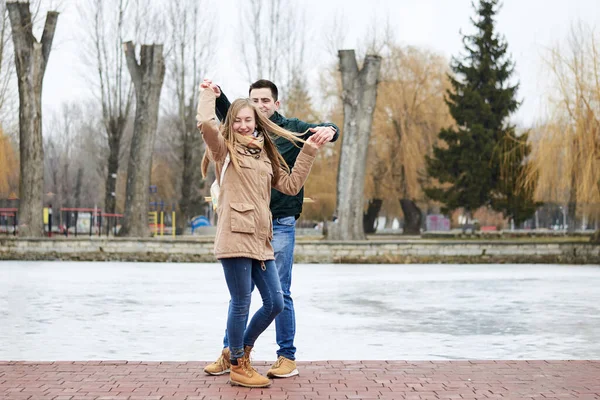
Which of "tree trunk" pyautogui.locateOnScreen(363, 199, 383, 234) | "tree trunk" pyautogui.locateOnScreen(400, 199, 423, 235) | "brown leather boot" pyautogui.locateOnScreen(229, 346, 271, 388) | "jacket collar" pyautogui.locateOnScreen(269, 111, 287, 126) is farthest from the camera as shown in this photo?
"tree trunk" pyautogui.locateOnScreen(363, 199, 383, 234)

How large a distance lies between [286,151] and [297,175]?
433mm

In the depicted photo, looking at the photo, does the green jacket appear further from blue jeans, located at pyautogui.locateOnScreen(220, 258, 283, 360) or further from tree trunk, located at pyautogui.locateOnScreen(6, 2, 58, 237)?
tree trunk, located at pyautogui.locateOnScreen(6, 2, 58, 237)

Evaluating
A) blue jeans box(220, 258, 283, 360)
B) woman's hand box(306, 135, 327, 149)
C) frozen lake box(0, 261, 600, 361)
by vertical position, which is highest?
woman's hand box(306, 135, 327, 149)

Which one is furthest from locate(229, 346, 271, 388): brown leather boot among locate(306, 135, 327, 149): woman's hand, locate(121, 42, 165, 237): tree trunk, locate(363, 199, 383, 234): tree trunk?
locate(363, 199, 383, 234): tree trunk

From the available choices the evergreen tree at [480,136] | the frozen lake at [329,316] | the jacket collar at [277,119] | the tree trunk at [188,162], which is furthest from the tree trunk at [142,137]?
the jacket collar at [277,119]

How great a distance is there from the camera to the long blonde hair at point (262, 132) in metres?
5.42

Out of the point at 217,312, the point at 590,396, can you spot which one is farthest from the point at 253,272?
the point at 217,312

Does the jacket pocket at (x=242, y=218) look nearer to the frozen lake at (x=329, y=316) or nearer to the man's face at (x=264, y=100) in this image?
the man's face at (x=264, y=100)

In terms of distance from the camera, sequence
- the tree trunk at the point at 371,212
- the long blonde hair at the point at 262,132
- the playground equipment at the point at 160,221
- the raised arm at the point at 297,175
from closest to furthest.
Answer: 1. the long blonde hair at the point at 262,132
2. the raised arm at the point at 297,175
3. the playground equipment at the point at 160,221
4. the tree trunk at the point at 371,212

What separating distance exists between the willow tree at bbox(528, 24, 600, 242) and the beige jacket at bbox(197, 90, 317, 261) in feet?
63.9

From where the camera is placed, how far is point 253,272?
5.44m

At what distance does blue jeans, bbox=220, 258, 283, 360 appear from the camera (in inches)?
209

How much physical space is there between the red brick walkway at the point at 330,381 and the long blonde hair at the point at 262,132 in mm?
1396

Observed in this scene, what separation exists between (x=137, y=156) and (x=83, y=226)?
25.5m
